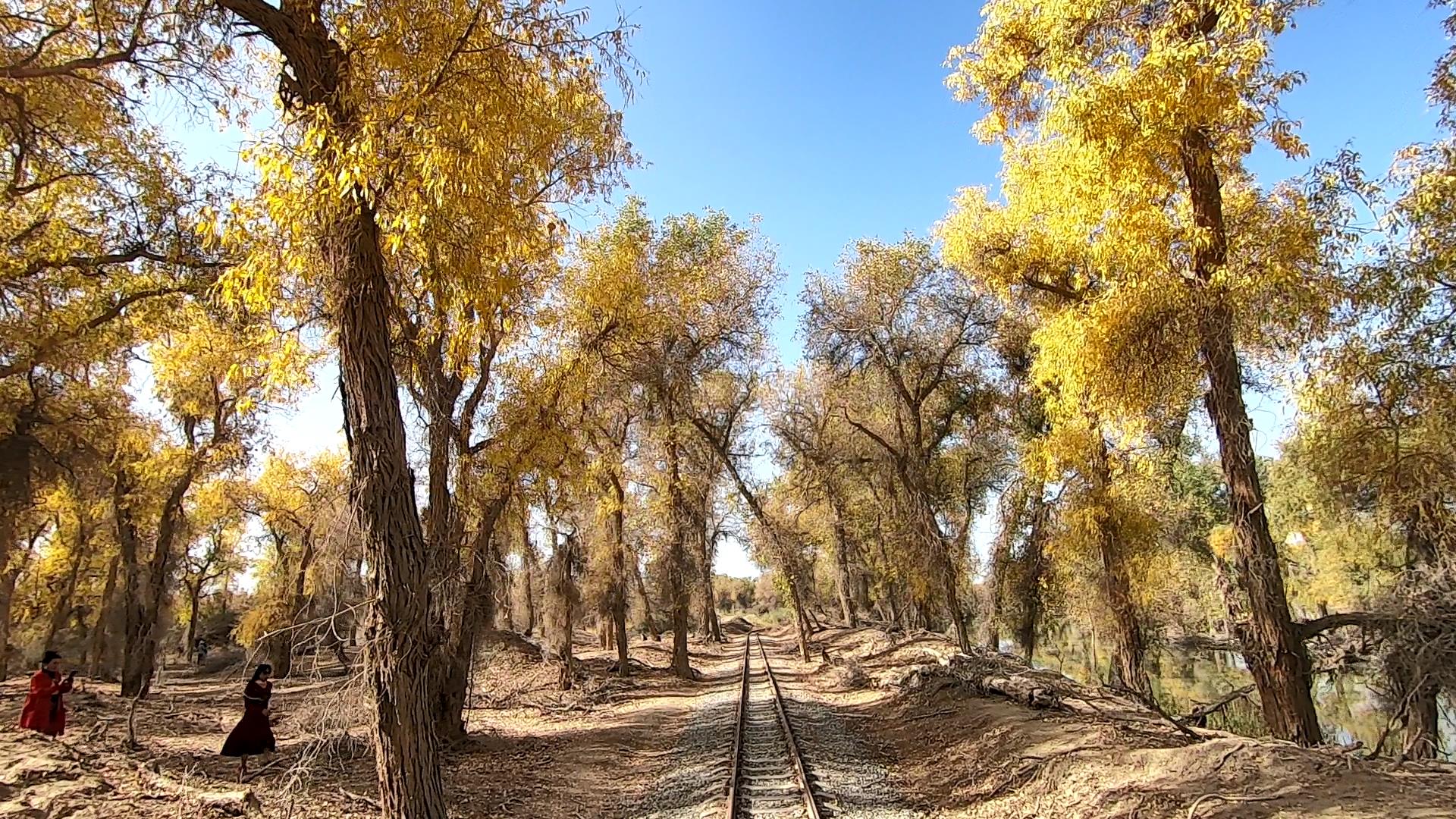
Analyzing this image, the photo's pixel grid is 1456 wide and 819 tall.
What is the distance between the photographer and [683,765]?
10.5 m

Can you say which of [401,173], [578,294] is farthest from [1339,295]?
[578,294]

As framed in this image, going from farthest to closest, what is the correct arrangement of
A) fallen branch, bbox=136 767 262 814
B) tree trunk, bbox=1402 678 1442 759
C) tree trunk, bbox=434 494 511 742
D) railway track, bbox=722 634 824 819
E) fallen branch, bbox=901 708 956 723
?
fallen branch, bbox=901 708 956 723, tree trunk, bbox=434 494 511 742, railway track, bbox=722 634 824 819, fallen branch, bbox=136 767 262 814, tree trunk, bbox=1402 678 1442 759

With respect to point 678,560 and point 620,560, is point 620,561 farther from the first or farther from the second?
point 678,560

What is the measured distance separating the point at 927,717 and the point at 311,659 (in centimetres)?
1018

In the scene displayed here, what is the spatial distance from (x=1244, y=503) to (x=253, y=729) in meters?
11.3

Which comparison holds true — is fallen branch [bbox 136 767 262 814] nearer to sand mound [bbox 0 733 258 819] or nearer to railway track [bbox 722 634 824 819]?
sand mound [bbox 0 733 258 819]

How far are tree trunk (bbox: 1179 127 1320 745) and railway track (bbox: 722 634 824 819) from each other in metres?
4.60

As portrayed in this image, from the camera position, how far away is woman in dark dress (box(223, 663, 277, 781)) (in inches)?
342

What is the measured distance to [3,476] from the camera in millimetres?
11883

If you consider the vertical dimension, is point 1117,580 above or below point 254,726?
Answer: above

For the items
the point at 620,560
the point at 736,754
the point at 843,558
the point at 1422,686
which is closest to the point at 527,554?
the point at 620,560

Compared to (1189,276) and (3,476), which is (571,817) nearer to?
(1189,276)

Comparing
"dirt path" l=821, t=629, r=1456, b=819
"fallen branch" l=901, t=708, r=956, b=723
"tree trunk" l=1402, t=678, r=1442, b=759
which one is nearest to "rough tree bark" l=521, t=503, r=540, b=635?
"dirt path" l=821, t=629, r=1456, b=819

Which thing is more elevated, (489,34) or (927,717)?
(489,34)
